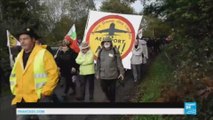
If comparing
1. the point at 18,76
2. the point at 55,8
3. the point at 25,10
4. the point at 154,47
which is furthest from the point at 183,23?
the point at 55,8

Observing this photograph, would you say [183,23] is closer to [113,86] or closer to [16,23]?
[113,86]

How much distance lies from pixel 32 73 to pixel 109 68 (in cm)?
470

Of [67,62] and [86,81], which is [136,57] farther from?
[86,81]

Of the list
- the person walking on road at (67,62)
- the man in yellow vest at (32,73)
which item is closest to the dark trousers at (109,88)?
the person walking on road at (67,62)

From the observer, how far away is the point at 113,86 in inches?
471

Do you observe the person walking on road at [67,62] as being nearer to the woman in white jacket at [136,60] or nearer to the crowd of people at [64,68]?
the crowd of people at [64,68]

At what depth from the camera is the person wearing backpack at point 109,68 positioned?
11.9m

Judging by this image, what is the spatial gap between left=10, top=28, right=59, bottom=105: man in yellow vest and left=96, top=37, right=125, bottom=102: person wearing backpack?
14.8 feet

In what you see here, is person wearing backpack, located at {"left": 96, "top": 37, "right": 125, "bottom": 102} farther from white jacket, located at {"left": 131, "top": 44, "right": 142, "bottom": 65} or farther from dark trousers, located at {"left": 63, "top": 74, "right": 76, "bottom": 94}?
white jacket, located at {"left": 131, "top": 44, "right": 142, "bottom": 65}

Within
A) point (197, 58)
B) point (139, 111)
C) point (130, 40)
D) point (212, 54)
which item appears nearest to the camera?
point (139, 111)

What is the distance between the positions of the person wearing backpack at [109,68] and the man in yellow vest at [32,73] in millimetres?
4525

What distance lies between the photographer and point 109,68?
1191 centimetres

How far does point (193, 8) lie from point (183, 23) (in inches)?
44.1

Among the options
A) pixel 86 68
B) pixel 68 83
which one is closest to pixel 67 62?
pixel 68 83
